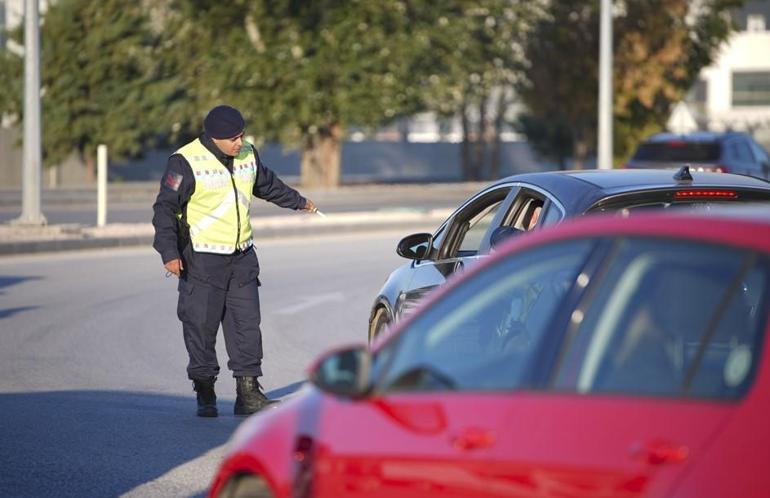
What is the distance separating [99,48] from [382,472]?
46.6 meters

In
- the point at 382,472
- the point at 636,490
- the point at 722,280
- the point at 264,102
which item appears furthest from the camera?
the point at 264,102

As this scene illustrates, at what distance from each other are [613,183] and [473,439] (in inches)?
170

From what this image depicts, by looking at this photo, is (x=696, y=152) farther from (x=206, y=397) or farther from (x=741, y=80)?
(x=741, y=80)

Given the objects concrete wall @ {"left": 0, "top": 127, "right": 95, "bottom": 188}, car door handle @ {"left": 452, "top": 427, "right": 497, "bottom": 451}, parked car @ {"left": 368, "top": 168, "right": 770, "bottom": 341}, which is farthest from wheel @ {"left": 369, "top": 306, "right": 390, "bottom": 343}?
concrete wall @ {"left": 0, "top": 127, "right": 95, "bottom": 188}

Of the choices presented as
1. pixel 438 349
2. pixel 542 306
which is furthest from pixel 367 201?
pixel 438 349

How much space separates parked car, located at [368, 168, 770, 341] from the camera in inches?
313

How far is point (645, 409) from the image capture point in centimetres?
377

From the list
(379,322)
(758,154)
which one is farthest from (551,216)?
(758,154)

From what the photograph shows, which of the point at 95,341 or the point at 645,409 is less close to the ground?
the point at 645,409

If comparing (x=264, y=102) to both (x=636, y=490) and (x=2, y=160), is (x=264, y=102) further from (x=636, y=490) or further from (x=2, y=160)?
(x=636, y=490)

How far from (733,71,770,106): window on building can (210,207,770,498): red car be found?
307ft

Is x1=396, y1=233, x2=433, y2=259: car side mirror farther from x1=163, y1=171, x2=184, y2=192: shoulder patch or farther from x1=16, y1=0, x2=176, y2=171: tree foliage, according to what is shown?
x1=16, y1=0, x2=176, y2=171: tree foliage

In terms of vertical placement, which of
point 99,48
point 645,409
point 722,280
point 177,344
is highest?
point 99,48

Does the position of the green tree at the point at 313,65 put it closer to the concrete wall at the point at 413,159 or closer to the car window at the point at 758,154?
the car window at the point at 758,154
